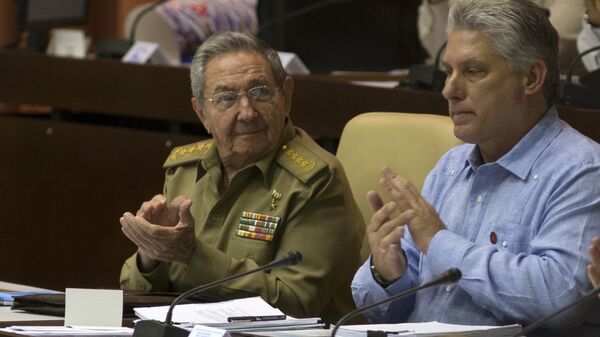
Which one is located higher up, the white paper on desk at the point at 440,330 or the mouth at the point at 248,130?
the mouth at the point at 248,130

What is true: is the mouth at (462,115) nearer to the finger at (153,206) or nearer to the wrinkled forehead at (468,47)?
the wrinkled forehead at (468,47)

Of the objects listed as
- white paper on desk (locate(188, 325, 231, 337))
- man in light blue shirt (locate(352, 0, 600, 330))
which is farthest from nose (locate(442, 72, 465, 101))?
white paper on desk (locate(188, 325, 231, 337))

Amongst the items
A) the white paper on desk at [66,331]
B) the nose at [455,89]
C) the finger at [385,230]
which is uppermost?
the nose at [455,89]

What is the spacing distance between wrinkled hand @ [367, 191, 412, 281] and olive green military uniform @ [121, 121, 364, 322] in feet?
1.24

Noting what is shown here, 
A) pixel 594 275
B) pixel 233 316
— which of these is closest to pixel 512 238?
pixel 594 275

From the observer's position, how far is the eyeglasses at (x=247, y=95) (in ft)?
11.1

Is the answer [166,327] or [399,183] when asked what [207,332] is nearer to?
[166,327]

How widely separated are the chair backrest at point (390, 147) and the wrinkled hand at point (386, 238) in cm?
58

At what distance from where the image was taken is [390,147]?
3.55 m

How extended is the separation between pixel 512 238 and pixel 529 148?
0.20 metres

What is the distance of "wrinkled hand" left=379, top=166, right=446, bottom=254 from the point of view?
2.76 meters

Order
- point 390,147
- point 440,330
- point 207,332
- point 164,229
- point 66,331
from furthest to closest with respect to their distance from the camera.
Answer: point 390,147 < point 164,229 < point 66,331 < point 440,330 < point 207,332

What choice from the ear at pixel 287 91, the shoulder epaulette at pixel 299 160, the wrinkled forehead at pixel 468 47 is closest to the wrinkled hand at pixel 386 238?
the wrinkled forehead at pixel 468 47

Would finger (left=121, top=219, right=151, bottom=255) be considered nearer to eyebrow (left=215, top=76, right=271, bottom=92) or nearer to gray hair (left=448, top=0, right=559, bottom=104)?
eyebrow (left=215, top=76, right=271, bottom=92)
